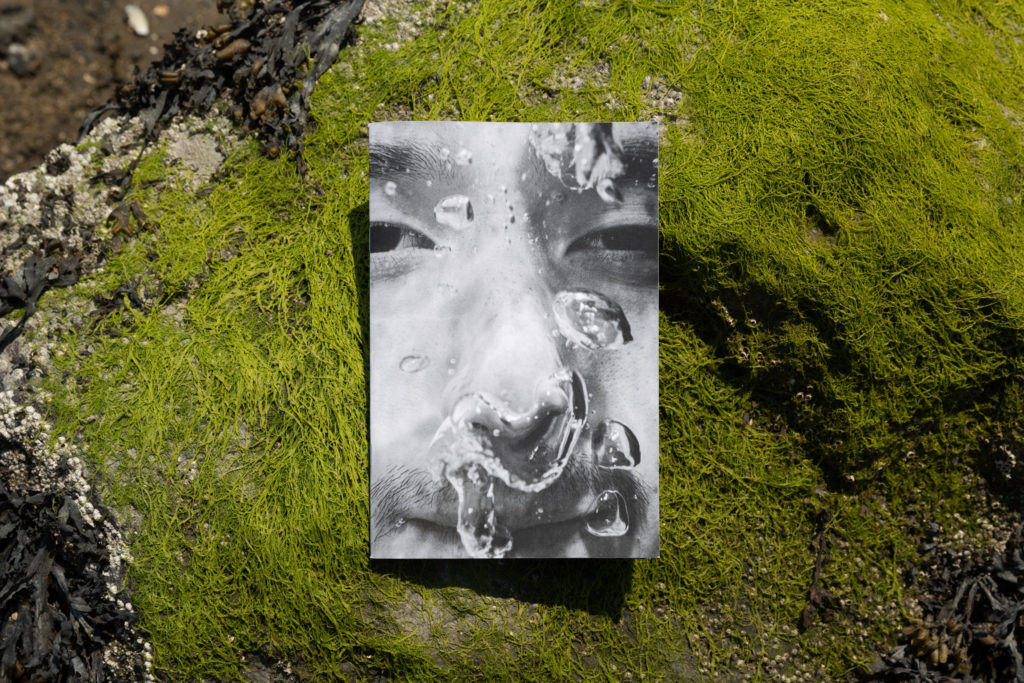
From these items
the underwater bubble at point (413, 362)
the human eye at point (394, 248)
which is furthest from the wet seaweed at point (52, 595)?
the human eye at point (394, 248)

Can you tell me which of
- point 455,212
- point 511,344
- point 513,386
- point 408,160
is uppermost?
point 408,160

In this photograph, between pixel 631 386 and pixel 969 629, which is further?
pixel 969 629

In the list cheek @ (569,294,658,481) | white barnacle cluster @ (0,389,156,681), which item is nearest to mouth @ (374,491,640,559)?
cheek @ (569,294,658,481)

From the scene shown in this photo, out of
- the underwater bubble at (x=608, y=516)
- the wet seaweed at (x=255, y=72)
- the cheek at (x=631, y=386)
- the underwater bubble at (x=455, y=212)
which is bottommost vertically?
the underwater bubble at (x=608, y=516)

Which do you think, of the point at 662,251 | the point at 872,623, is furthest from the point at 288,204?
the point at 872,623

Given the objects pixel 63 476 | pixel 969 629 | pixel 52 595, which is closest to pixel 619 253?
pixel 969 629

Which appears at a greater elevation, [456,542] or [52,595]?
[456,542]

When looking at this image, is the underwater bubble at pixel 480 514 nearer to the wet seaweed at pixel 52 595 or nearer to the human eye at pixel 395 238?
the human eye at pixel 395 238

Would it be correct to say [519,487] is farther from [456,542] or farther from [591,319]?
[591,319]
